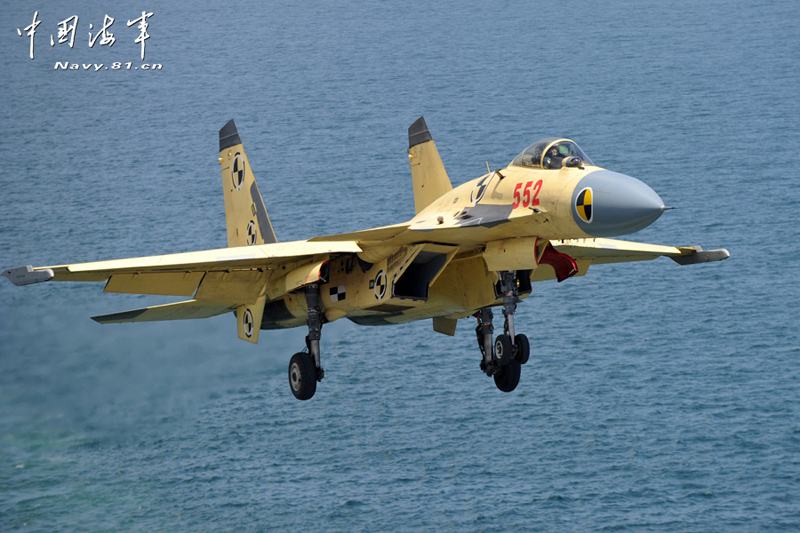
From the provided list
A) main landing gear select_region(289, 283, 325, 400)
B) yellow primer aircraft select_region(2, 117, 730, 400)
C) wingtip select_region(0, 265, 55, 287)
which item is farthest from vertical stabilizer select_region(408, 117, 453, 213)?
wingtip select_region(0, 265, 55, 287)

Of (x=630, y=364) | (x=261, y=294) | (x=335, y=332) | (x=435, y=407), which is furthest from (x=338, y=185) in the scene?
(x=261, y=294)

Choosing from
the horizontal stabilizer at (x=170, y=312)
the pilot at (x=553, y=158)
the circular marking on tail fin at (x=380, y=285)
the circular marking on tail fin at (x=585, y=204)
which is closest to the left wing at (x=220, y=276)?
the horizontal stabilizer at (x=170, y=312)

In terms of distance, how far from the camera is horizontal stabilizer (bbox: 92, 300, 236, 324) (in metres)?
30.4

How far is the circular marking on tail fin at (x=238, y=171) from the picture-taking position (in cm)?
3600

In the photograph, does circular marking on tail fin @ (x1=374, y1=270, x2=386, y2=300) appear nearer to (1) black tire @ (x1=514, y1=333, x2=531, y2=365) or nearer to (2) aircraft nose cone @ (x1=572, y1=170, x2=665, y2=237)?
(1) black tire @ (x1=514, y1=333, x2=531, y2=365)

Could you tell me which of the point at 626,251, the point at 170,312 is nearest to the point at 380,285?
the point at 170,312

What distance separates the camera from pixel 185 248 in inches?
4018

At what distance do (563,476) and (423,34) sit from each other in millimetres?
52189

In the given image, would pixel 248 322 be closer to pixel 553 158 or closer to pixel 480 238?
pixel 480 238

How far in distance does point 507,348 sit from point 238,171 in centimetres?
1330

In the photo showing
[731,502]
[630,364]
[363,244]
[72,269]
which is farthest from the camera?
[630,364]

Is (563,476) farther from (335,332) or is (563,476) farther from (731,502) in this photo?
(335,332)

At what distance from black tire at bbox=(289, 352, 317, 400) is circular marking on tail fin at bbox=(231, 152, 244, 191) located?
8672 millimetres

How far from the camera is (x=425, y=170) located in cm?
3325
